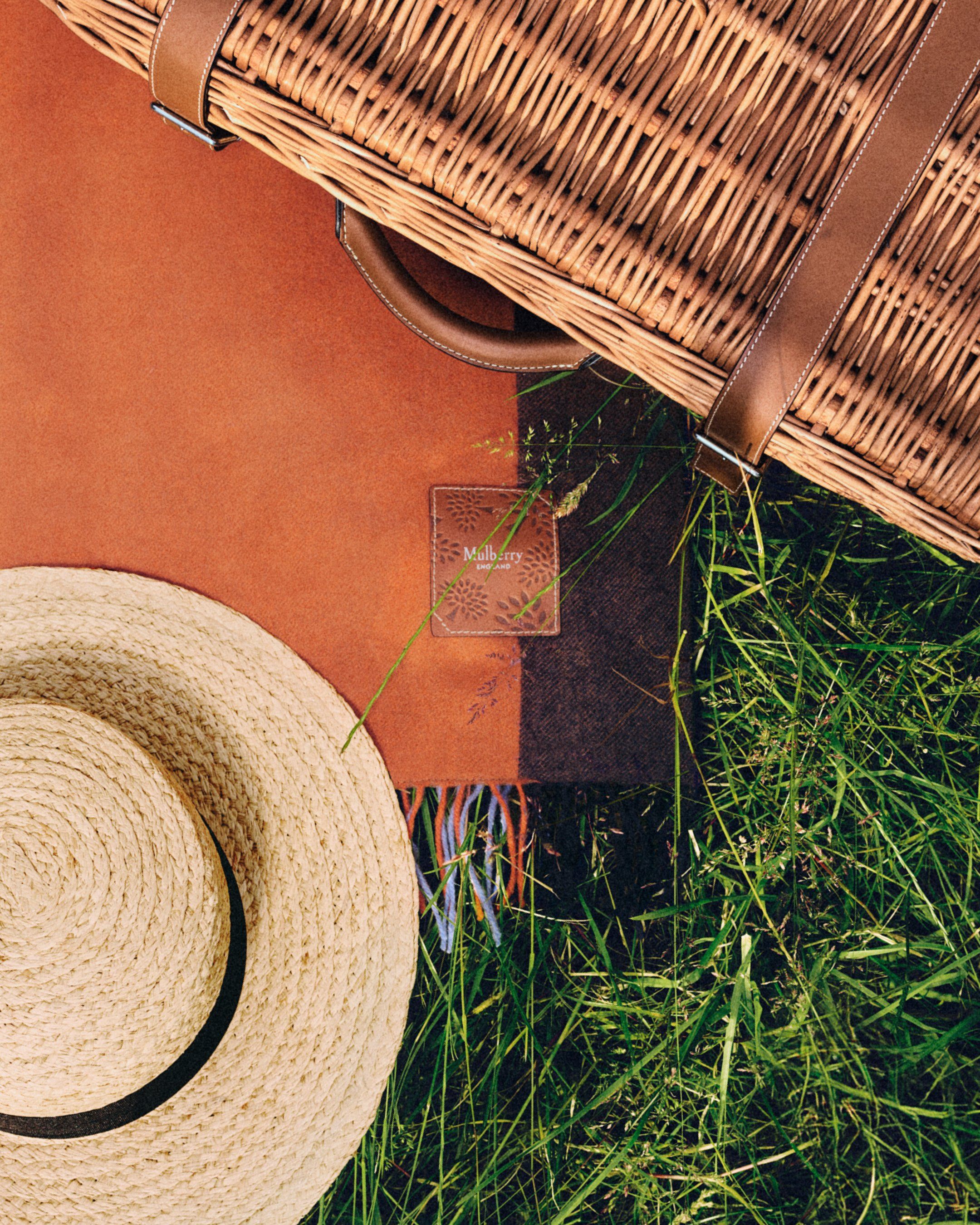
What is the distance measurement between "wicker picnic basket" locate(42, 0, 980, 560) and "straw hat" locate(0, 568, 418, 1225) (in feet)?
1.98

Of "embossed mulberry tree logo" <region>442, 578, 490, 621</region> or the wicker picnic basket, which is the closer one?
the wicker picnic basket

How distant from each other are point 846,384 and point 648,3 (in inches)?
14.0

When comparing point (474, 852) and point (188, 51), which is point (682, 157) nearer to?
point (188, 51)

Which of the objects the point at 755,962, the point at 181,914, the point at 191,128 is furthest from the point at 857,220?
the point at 755,962

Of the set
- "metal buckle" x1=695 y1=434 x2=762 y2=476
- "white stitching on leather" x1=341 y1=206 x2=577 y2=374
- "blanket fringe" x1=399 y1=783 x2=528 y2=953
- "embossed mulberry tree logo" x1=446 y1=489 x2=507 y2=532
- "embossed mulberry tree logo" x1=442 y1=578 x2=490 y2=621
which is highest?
Answer: "metal buckle" x1=695 y1=434 x2=762 y2=476

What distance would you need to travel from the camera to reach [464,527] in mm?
1190

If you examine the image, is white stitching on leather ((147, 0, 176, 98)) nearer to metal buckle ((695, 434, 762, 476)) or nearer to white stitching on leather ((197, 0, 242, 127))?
white stitching on leather ((197, 0, 242, 127))

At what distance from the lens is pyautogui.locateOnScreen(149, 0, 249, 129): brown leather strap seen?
0.68 m

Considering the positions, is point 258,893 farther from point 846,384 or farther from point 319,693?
point 846,384

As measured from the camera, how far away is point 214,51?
688 millimetres

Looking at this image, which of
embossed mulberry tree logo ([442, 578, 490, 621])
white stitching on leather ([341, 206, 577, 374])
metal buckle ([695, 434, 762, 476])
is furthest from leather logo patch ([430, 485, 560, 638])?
metal buckle ([695, 434, 762, 476])

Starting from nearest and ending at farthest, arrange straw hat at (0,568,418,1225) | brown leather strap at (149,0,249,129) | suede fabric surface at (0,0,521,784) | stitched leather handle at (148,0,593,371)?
brown leather strap at (149,0,249,129) → straw hat at (0,568,418,1225) → stitched leather handle at (148,0,593,371) → suede fabric surface at (0,0,521,784)

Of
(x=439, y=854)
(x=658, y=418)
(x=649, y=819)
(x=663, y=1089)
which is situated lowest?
(x=663, y=1089)

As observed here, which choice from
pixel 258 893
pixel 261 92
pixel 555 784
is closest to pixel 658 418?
pixel 555 784
